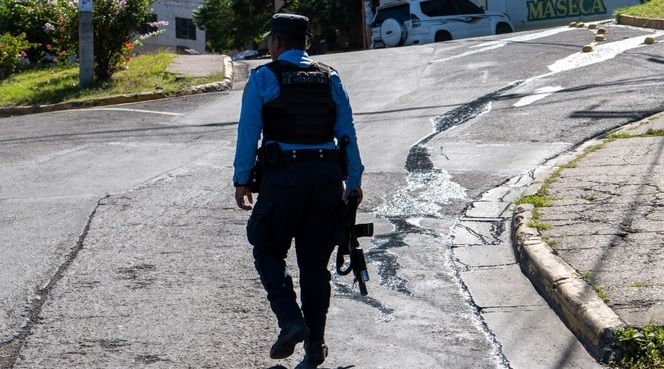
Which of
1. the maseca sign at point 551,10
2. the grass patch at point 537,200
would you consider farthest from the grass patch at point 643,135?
the maseca sign at point 551,10

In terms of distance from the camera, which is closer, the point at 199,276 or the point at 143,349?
the point at 143,349

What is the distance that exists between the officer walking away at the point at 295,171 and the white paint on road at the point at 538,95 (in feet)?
28.4

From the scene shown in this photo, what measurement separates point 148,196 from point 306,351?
4564mm

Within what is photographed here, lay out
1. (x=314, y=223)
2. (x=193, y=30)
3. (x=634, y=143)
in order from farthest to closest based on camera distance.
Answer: (x=193, y=30) < (x=634, y=143) < (x=314, y=223)

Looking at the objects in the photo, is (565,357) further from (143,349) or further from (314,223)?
(143,349)

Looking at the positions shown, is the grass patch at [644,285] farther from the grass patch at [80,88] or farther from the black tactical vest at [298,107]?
the grass patch at [80,88]

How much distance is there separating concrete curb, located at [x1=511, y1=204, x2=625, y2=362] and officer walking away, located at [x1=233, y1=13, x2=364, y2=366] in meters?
1.43

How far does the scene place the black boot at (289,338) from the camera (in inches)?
215

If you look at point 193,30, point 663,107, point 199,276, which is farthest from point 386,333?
point 193,30

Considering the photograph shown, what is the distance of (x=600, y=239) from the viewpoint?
7586 mm

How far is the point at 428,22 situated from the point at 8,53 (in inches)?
525

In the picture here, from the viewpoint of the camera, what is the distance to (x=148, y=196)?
32.6ft

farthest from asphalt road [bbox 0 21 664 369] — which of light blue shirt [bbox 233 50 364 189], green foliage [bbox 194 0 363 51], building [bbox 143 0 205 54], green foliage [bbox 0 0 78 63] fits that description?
building [bbox 143 0 205 54]

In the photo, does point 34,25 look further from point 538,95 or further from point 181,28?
point 181,28
